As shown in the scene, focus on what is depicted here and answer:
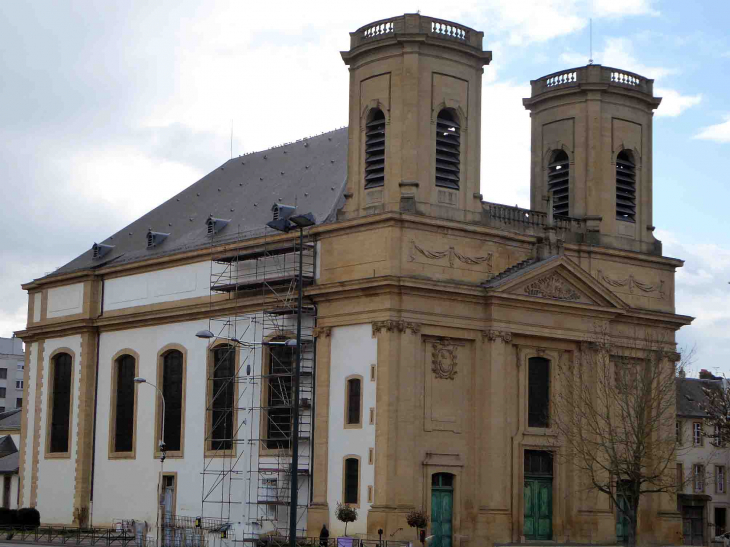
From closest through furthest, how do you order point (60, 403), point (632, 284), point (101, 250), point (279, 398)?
point (279, 398) → point (632, 284) → point (60, 403) → point (101, 250)

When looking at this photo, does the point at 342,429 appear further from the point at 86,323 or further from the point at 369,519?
the point at 86,323

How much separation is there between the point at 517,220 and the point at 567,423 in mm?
8165

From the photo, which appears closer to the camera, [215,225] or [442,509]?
[442,509]

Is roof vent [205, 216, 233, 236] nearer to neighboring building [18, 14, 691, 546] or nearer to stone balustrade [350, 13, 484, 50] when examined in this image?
neighboring building [18, 14, 691, 546]

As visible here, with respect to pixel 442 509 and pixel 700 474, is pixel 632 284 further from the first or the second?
pixel 700 474

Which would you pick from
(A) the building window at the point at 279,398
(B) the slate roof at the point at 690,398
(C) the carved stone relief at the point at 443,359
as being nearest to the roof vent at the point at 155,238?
(A) the building window at the point at 279,398

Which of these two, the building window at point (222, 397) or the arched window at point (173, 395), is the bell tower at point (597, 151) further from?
the arched window at point (173, 395)

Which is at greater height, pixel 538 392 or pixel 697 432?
pixel 538 392

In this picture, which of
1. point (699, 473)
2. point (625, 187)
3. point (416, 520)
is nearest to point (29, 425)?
point (416, 520)

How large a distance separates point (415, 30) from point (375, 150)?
Answer: 4.66m

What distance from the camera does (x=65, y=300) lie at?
6556 centimetres

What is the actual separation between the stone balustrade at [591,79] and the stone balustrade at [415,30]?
6.74m

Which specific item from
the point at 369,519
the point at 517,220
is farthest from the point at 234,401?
the point at 517,220

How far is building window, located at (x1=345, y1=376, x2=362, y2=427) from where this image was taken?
48.4m
